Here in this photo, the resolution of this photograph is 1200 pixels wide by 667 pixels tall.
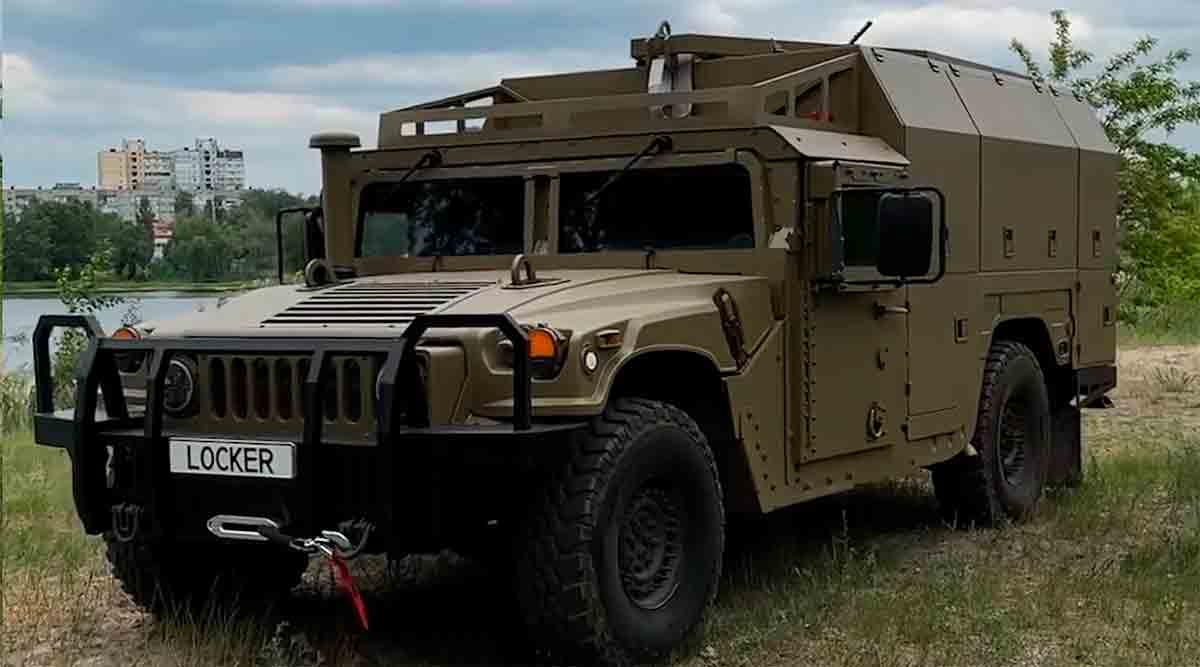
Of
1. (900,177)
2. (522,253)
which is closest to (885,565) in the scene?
(900,177)

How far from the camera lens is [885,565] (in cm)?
710

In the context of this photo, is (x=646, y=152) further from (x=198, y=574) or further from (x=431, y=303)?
(x=198, y=574)

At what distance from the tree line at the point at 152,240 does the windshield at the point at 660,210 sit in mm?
1466

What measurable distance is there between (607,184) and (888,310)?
1429 millimetres

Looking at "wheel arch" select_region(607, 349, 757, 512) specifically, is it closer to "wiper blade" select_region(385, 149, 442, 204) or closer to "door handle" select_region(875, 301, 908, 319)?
"door handle" select_region(875, 301, 908, 319)

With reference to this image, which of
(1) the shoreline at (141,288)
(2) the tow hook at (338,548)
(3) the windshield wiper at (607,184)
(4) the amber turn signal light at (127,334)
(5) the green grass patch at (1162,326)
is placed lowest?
(5) the green grass patch at (1162,326)

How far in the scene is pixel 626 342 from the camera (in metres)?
5.11

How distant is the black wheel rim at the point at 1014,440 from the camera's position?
8229mm

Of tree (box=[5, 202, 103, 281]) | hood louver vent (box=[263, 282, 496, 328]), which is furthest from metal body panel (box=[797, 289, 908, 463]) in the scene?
tree (box=[5, 202, 103, 281])

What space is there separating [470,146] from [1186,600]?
3351 millimetres

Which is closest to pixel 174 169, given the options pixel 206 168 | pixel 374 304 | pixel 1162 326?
pixel 206 168

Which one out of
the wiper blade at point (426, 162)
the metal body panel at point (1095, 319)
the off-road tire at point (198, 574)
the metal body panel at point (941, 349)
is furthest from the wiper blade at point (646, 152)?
the metal body panel at point (1095, 319)

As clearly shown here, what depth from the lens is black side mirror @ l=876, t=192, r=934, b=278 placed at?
6.08m

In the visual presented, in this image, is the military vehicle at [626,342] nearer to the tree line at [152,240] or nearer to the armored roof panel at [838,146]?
the armored roof panel at [838,146]
